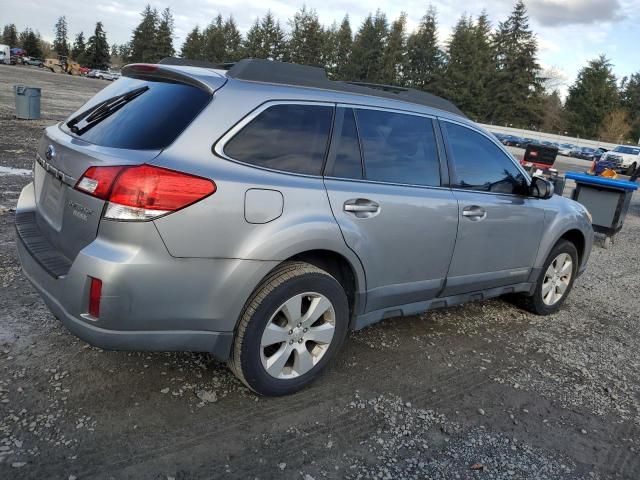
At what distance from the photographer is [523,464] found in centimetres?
294

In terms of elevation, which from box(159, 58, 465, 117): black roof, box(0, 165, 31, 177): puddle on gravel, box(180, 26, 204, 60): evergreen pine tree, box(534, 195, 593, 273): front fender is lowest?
box(0, 165, 31, 177): puddle on gravel

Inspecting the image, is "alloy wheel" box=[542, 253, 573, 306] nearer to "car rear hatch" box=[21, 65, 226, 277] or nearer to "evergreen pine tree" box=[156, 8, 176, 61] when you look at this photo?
"car rear hatch" box=[21, 65, 226, 277]

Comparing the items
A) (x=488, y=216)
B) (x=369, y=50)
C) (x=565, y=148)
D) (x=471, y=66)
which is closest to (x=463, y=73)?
(x=471, y=66)

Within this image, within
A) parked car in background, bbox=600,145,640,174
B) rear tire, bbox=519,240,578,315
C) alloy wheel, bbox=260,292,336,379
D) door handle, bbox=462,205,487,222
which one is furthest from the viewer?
parked car in background, bbox=600,145,640,174

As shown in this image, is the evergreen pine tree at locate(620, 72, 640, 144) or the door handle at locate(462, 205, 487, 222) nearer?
the door handle at locate(462, 205, 487, 222)

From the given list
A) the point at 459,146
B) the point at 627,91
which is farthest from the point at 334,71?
the point at 459,146

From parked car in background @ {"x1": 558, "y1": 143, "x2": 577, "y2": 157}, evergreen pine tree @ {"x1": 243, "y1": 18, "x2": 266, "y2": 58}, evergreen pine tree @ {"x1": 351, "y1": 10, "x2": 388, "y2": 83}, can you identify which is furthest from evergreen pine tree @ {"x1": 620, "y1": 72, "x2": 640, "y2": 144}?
evergreen pine tree @ {"x1": 243, "y1": 18, "x2": 266, "y2": 58}

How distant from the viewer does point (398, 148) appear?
145 inches

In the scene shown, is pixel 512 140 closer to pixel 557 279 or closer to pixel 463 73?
pixel 463 73

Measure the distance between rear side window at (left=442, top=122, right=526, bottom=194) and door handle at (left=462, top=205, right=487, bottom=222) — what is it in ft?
0.56

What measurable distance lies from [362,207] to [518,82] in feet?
244

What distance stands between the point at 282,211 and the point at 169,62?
1.42 metres

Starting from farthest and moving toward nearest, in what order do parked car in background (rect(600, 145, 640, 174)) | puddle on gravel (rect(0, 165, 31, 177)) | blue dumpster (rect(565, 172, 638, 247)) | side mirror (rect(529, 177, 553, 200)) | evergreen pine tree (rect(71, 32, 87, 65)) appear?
evergreen pine tree (rect(71, 32, 87, 65))
parked car in background (rect(600, 145, 640, 174))
blue dumpster (rect(565, 172, 638, 247))
puddle on gravel (rect(0, 165, 31, 177))
side mirror (rect(529, 177, 553, 200))

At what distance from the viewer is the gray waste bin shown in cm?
1520
